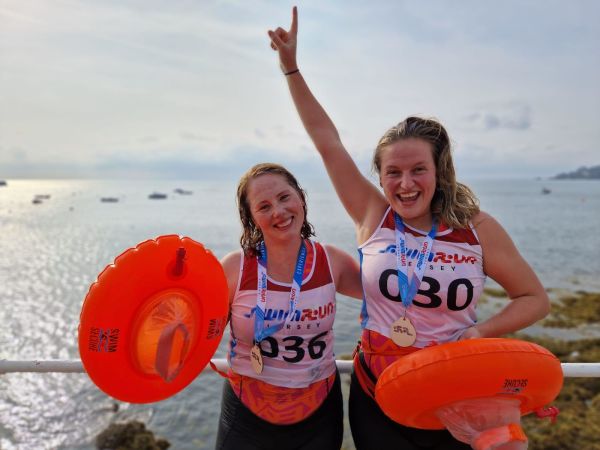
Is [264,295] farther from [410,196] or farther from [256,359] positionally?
[410,196]

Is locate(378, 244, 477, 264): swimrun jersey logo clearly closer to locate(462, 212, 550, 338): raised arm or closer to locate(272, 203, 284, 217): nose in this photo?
locate(462, 212, 550, 338): raised arm

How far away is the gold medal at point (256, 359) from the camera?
2203mm

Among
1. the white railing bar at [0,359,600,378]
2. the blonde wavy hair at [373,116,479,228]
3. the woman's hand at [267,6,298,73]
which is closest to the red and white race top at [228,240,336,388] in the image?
the blonde wavy hair at [373,116,479,228]

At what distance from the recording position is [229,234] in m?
40.5

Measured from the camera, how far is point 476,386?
70.1 inches

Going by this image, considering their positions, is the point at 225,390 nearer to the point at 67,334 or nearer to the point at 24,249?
the point at 67,334

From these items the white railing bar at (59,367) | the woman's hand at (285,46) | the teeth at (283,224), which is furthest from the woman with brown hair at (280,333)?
the white railing bar at (59,367)

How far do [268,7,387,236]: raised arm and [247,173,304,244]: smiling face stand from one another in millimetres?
313

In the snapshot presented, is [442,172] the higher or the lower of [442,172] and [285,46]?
the lower

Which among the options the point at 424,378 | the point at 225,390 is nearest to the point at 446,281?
the point at 424,378

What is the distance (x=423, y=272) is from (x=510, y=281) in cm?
44

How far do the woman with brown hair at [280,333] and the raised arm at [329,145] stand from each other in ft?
0.95

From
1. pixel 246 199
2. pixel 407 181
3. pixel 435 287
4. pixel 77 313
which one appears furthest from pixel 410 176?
pixel 77 313

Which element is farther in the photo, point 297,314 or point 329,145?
point 329,145
